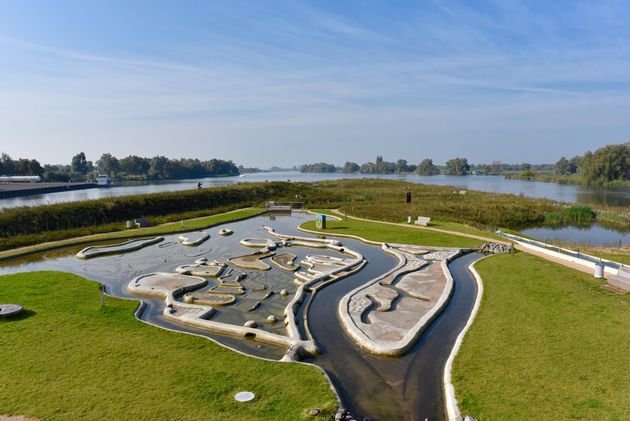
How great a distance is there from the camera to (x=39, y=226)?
34.1m

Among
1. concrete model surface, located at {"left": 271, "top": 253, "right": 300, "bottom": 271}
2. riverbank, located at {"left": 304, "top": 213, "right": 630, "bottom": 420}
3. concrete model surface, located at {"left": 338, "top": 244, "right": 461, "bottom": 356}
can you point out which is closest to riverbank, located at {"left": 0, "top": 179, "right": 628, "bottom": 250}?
concrete model surface, located at {"left": 338, "top": 244, "right": 461, "bottom": 356}

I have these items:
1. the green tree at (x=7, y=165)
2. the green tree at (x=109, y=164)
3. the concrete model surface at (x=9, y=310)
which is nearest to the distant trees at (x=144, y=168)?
the green tree at (x=109, y=164)

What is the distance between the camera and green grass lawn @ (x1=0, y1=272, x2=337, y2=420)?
827cm

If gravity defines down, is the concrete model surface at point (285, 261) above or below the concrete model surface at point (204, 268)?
below

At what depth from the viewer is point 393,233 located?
3102 centimetres

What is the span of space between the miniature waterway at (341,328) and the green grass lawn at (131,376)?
1.04 m

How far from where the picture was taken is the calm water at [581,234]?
32.8 meters

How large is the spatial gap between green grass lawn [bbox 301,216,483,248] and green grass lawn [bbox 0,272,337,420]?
765 inches

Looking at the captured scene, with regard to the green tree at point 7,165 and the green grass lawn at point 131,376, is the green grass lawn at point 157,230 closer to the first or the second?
the green grass lawn at point 131,376

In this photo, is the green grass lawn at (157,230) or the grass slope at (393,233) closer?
the green grass lawn at (157,230)

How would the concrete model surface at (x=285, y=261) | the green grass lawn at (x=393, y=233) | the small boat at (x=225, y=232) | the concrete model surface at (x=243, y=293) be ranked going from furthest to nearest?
the small boat at (x=225, y=232) < the green grass lawn at (x=393, y=233) < the concrete model surface at (x=285, y=261) < the concrete model surface at (x=243, y=293)

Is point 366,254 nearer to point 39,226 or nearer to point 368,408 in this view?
point 368,408

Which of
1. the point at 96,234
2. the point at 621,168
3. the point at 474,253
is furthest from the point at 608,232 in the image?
the point at 621,168

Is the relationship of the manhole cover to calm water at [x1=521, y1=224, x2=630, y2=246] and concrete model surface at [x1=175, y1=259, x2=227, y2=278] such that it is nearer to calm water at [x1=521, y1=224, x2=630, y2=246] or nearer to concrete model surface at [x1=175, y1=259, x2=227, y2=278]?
concrete model surface at [x1=175, y1=259, x2=227, y2=278]
